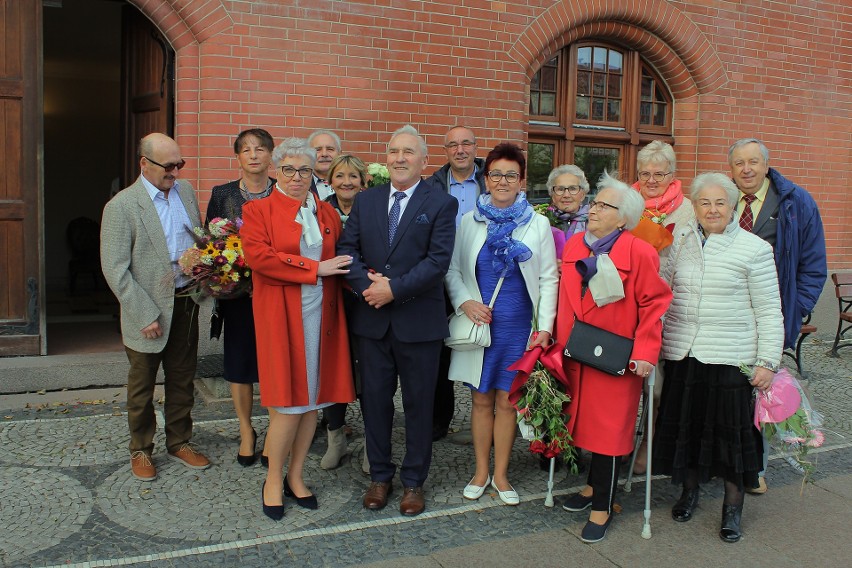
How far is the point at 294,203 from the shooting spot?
4.02 meters

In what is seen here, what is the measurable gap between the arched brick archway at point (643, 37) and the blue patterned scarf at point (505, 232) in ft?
14.0

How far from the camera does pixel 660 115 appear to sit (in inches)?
382

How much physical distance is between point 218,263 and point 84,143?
10.8 meters

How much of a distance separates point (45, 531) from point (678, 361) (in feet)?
11.4

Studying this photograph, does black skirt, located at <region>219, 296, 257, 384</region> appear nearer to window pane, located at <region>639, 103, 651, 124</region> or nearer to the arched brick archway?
the arched brick archway

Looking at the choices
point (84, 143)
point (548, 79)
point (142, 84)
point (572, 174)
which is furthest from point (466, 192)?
point (84, 143)

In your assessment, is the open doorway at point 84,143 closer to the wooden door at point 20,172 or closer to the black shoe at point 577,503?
the wooden door at point 20,172

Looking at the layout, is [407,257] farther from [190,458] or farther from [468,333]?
[190,458]

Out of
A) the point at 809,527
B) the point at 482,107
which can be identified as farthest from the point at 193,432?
the point at 482,107

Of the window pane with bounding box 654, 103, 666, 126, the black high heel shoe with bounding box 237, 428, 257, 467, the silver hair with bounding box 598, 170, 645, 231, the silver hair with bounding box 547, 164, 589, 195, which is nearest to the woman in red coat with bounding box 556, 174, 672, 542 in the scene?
the silver hair with bounding box 598, 170, 645, 231

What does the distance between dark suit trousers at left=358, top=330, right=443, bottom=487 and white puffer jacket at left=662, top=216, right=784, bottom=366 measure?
1407 millimetres

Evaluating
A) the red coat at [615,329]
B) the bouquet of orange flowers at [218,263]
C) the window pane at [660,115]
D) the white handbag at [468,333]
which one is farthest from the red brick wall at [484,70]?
the red coat at [615,329]

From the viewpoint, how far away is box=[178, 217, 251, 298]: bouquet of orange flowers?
4.27m

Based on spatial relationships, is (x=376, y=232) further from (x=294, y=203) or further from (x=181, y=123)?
(x=181, y=123)
